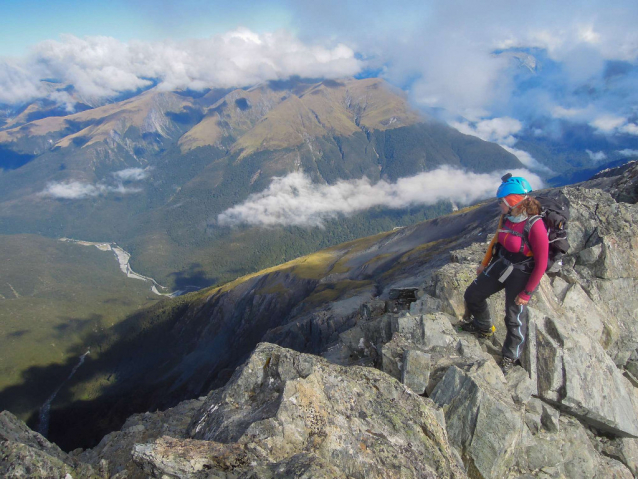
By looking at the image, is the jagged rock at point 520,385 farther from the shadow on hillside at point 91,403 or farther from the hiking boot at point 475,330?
the shadow on hillside at point 91,403

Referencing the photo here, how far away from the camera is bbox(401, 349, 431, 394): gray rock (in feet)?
44.0

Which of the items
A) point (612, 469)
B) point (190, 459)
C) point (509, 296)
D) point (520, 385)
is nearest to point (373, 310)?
point (509, 296)

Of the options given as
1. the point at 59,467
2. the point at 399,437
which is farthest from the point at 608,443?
the point at 59,467

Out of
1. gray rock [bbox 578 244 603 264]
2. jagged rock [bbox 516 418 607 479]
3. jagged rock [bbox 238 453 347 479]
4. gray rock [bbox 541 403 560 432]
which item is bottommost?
jagged rock [bbox 516 418 607 479]

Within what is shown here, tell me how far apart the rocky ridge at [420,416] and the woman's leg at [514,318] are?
0.68 metres

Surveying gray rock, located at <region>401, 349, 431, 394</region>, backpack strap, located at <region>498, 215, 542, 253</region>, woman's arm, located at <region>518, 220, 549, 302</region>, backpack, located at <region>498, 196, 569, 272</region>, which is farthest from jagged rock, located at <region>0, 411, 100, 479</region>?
backpack, located at <region>498, 196, 569, 272</region>

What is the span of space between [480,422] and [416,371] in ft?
9.23

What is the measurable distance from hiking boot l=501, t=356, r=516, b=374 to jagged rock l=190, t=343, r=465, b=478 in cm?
567

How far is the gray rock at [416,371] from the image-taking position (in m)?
13.4

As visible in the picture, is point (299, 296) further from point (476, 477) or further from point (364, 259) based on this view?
point (476, 477)

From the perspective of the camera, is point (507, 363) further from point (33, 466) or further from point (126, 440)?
point (126, 440)

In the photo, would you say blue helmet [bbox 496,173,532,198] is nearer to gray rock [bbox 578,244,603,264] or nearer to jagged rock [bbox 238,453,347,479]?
jagged rock [bbox 238,453,347,479]

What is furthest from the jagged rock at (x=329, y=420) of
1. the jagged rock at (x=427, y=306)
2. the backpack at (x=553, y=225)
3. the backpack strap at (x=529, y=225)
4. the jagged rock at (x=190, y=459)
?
the jagged rock at (x=427, y=306)

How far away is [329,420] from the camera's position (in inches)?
402
